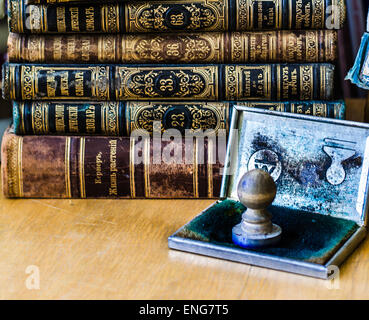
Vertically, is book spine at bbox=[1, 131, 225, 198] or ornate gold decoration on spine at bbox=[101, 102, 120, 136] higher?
ornate gold decoration on spine at bbox=[101, 102, 120, 136]

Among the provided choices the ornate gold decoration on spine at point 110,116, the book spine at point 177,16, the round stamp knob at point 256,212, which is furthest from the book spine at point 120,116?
the round stamp knob at point 256,212

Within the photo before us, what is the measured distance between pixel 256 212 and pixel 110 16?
41 centimetres

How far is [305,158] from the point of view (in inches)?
35.9

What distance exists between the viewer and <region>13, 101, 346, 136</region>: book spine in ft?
3.30

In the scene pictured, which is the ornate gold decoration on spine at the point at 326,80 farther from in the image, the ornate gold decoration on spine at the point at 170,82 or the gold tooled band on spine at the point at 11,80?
the gold tooled band on spine at the point at 11,80

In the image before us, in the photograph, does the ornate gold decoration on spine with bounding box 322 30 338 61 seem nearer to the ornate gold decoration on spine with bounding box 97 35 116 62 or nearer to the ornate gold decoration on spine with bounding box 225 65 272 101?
the ornate gold decoration on spine with bounding box 225 65 272 101

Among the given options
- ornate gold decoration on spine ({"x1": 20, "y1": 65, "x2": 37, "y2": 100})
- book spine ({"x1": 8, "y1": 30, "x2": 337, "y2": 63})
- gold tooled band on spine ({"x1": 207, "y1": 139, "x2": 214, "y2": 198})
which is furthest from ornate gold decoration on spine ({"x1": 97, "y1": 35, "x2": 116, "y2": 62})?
gold tooled band on spine ({"x1": 207, "y1": 139, "x2": 214, "y2": 198})

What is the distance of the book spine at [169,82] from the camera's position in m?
0.99

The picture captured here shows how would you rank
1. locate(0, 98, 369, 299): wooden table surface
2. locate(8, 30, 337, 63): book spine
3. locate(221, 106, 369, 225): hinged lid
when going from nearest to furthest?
locate(0, 98, 369, 299): wooden table surface
locate(221, 106, 369, 225): hinged lid
locate(8, 30, 337, 63): book spine

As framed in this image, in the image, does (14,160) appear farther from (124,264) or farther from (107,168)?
(124,264)

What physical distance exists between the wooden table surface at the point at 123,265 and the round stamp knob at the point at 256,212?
39 millimetres

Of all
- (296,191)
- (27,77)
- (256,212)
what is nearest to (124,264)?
(256,212)

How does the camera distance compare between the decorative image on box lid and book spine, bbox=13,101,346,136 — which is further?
book spine, bbox=13,101,346,136

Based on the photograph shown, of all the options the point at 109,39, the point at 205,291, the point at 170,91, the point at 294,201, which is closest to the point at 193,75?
the point at 170,91
